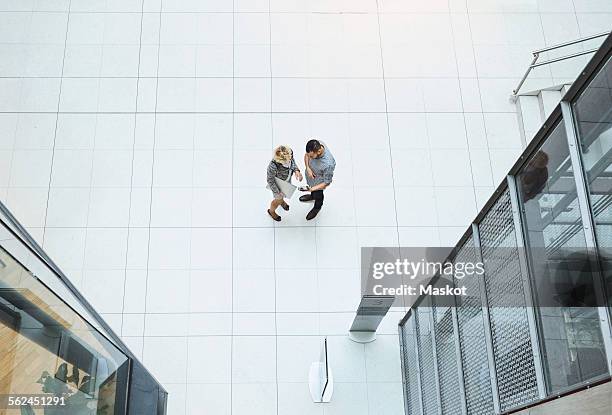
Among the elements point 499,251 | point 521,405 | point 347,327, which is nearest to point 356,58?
point 347,327

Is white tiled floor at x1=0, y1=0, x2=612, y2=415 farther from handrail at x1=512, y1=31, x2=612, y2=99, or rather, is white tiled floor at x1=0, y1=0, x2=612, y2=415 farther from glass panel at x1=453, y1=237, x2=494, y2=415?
glass panel at x1=453, y1=237, x2=494, y2=415

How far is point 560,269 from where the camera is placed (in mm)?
3102

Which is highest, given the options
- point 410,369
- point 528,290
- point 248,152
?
point 248,152

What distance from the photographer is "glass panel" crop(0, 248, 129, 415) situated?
255 centimetres

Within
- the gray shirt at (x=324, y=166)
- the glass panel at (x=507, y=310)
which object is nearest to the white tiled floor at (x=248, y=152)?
the gray shirt at (x=324, y=166)

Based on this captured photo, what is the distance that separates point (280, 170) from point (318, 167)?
39 cm

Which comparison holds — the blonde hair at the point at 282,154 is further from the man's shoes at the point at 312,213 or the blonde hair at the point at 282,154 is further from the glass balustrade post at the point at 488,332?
the glass balustrade post at the point at 488,332

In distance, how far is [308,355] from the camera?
702 cm

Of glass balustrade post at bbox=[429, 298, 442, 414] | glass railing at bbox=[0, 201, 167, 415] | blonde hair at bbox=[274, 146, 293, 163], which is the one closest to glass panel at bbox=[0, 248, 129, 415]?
glass railing at bbox=[0, 201, 167, 415]

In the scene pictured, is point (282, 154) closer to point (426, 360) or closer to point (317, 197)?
point (317, 197)

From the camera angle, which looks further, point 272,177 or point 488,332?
point 272,177

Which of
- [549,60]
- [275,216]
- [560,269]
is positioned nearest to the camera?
[560,269]

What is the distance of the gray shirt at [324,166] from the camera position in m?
7.25

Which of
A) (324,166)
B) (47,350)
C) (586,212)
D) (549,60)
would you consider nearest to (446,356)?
(586,212)
